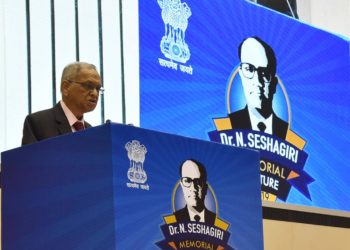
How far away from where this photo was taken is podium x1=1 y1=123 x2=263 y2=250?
221 cm

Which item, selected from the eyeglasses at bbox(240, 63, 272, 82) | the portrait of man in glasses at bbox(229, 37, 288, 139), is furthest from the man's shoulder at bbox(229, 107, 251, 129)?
the eyeglasses at bbox(240, 63, 272, 82)

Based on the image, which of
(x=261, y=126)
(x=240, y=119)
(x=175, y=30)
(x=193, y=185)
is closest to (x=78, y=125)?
(x=193, y=185)

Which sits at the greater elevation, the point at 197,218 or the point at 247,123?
the point at 247,123

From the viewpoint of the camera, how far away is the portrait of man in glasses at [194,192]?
2.36 meters

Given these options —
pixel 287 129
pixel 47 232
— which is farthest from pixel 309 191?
pixel 47 232

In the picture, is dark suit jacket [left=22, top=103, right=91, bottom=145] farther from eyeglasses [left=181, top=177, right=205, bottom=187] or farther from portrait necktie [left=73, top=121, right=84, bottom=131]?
eyeglasses [left=181, top=177, right=205, bottom=187]

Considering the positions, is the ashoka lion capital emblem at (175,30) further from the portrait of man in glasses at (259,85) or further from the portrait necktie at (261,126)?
the portrait necktie at (261,126)

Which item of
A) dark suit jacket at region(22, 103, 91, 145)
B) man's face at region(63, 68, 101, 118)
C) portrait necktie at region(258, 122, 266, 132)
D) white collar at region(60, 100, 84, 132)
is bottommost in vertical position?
dark suit jacket at region(22, 103, 91, 145)

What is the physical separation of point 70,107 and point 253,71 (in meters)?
1.71

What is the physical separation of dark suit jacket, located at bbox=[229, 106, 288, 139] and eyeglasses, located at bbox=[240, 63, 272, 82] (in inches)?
6.8

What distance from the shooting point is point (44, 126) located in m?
3.14

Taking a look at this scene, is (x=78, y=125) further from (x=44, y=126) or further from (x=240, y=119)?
(x=240, y=119)

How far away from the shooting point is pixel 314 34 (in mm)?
5105

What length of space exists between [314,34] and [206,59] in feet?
3.02
